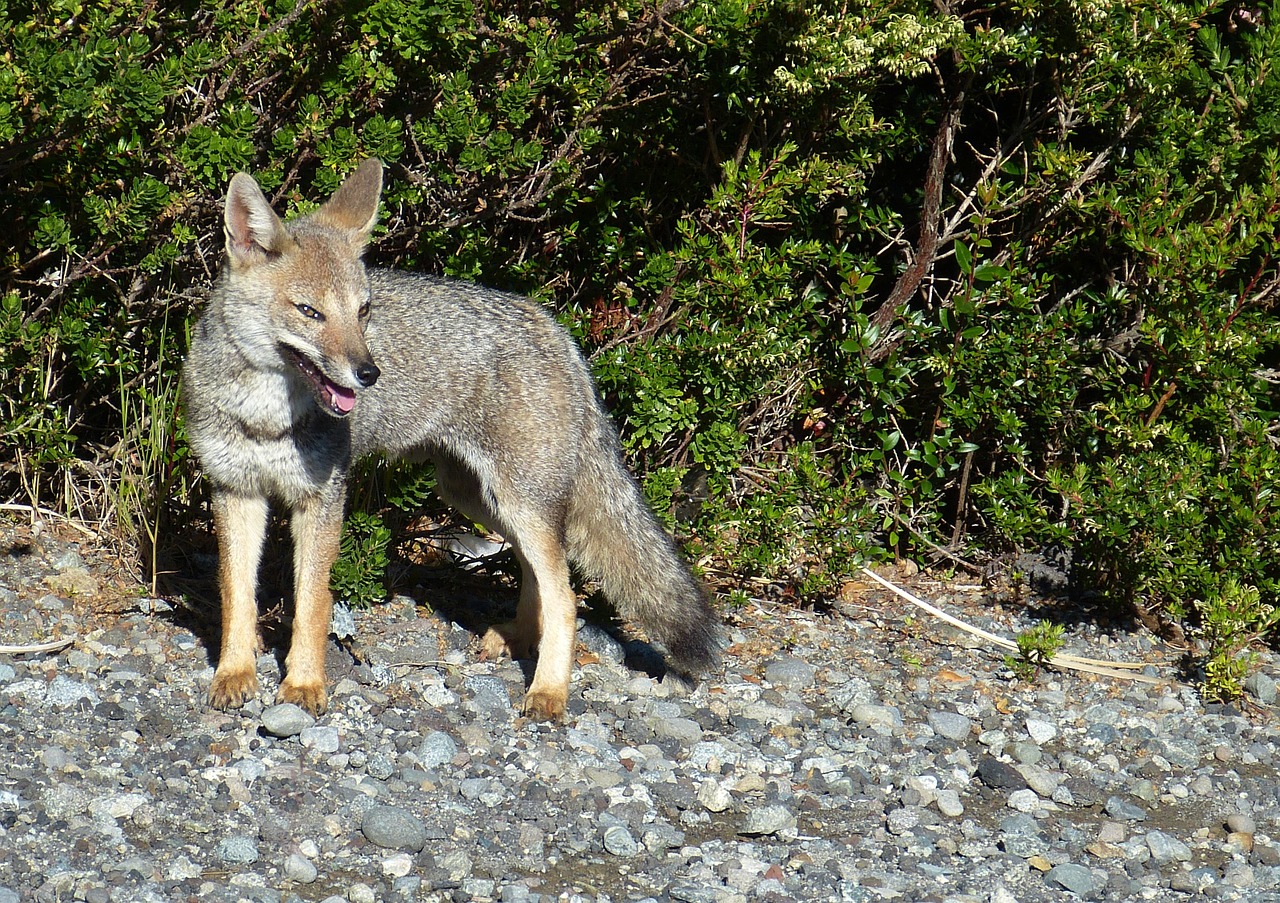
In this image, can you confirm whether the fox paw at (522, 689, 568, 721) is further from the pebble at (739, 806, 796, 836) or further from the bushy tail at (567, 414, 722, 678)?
the pebble at (739, 806, 796, 836)

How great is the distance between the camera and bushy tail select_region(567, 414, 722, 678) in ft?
16.5

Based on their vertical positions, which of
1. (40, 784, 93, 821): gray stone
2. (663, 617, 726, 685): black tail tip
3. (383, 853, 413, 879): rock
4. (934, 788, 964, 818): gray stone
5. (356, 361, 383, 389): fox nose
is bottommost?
(383, 853, 413, 879): rock

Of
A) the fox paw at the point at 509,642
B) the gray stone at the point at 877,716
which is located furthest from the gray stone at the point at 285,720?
the gray stone at the point at 877,716

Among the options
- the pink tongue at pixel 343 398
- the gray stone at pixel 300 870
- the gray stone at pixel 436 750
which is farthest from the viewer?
the gray stone at pixel 436 750

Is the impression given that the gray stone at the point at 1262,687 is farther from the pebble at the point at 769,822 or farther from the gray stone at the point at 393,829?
the gray stone at the point at 393,829

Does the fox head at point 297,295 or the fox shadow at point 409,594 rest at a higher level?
the fox head at point 297,295

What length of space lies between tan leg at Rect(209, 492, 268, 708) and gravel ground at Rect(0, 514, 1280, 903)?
15cm

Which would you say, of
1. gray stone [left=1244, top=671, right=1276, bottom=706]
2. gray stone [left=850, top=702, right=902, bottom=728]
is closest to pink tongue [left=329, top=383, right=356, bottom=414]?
gray stone [left=850, top=702, right=902, bottom=728]

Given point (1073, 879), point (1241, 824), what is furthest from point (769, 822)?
point (1241, 824)

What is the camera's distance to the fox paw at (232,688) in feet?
14.8

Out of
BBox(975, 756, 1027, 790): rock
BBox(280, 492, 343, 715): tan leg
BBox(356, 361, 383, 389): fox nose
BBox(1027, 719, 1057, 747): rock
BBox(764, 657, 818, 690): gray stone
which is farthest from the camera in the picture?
BBox(764, 657, 818, 690): gray stone

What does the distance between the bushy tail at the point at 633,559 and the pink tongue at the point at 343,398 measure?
1.17 m

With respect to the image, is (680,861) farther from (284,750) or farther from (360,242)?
(360,242)

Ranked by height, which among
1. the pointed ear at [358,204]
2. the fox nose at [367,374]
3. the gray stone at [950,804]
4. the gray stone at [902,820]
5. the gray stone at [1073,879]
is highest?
the pointed ear at [358,204]
